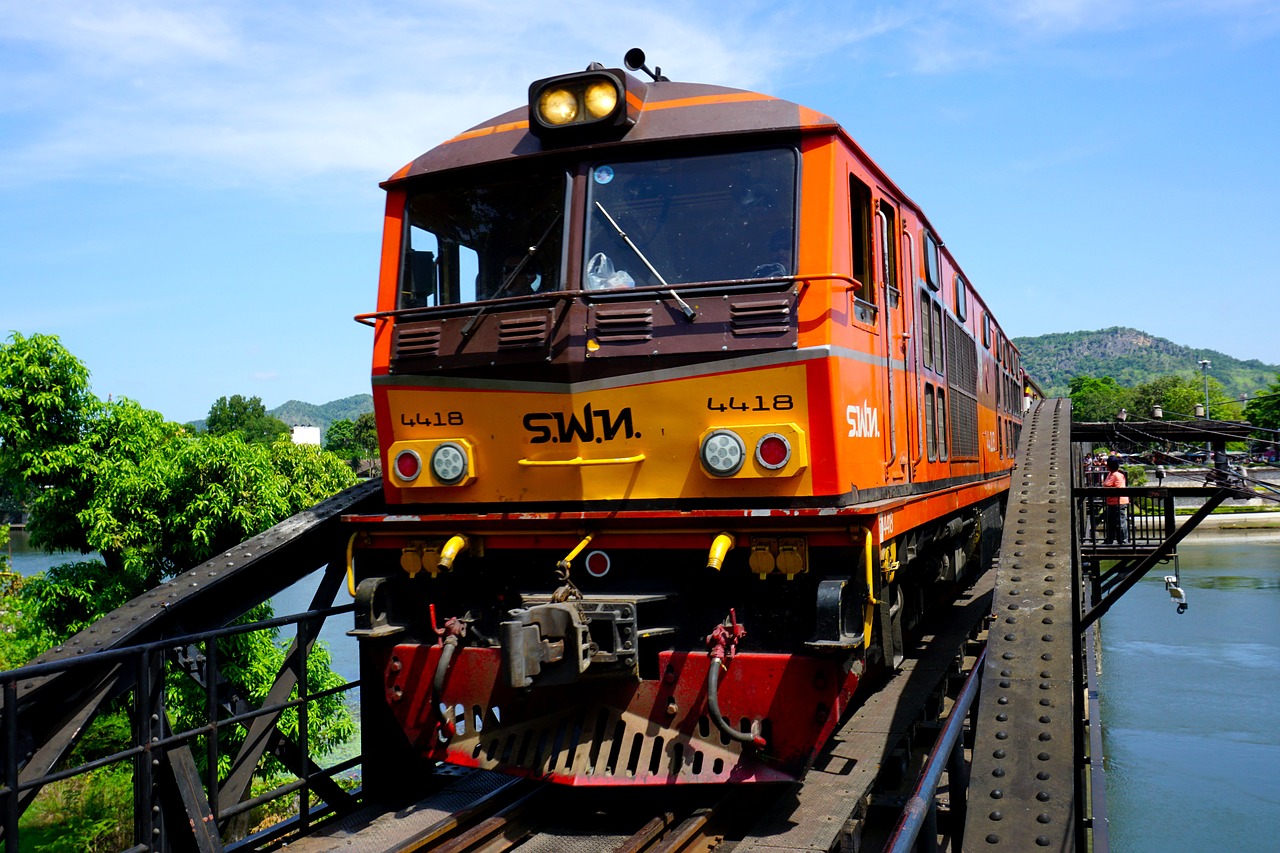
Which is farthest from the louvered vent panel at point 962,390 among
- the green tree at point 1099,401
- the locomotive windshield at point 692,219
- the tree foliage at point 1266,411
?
the green tree at point 1099,401

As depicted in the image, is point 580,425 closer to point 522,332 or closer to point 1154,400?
point 522,332

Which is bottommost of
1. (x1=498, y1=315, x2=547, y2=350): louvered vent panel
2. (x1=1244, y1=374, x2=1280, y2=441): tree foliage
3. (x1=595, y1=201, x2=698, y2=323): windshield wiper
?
(x1=498, y1=315, x2=547, y2=350): louvered vent panel

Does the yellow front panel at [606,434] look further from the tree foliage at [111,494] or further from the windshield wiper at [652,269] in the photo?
the tree foliage at [111,494]

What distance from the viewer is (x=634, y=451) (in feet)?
18.7

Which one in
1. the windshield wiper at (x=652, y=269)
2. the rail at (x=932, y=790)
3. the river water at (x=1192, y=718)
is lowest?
the river water at (x=1192, y=718)

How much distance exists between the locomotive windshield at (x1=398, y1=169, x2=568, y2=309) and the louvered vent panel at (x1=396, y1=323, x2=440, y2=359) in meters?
0.31

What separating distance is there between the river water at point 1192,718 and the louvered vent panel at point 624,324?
1060cm

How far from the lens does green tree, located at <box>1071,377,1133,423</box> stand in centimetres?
9862

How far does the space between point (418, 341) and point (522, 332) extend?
754mm

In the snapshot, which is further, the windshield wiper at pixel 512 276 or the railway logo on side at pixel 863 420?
the windshield wiper at pixel 512 276

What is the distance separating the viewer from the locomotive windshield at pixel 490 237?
6.00m

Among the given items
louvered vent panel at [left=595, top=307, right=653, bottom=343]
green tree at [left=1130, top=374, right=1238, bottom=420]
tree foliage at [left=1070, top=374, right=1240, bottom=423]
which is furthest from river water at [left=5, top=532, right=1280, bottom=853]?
green tree at [left=1130, top=374, right=1238, bottom=420]

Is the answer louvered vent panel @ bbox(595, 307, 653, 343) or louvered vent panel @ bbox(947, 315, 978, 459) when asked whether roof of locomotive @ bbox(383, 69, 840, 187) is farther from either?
louvered vent panel @ bbox(947, 315, 978, 459)

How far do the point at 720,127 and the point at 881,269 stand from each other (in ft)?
4.56
